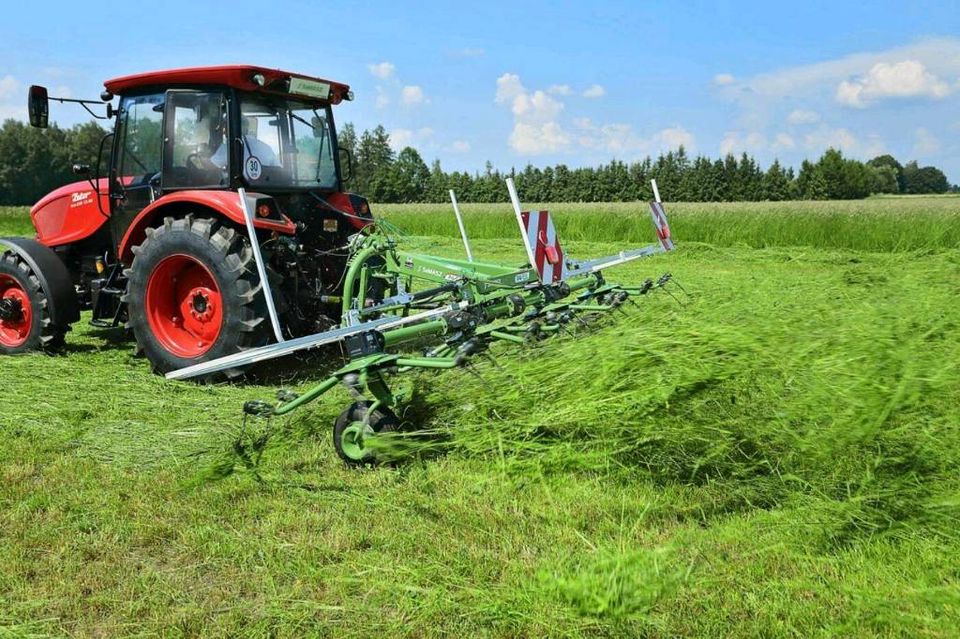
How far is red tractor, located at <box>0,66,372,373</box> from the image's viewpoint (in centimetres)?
514

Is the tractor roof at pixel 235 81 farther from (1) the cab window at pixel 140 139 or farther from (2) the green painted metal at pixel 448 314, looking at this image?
(2) the green painted metal at pixel 448 314

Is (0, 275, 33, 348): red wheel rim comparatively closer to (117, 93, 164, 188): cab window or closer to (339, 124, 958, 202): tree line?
(117, 93, 164, 188): cab window

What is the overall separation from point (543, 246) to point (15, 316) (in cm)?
459

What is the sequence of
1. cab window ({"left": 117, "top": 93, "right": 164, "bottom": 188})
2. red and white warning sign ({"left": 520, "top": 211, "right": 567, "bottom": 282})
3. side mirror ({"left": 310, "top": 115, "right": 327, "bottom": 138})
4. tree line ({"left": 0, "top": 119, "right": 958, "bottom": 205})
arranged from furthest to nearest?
tree line ({"left": 0, "top": 119, "right": 958, "bottom": 205})
side mirror ({"left": 310, "top": 115, "right": 327, "bottom": 138})
cab window ({"left": 117, "top": 93, "right": 164, "bottom": 188})
red and white warning sign ({"left": 520, "top": 211, "right": 567, "bottom": 282})

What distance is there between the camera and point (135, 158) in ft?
19.6

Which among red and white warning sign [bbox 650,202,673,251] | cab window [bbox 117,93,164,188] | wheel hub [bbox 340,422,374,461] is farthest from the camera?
red and white warning sign [bbox 650,202,673,251]

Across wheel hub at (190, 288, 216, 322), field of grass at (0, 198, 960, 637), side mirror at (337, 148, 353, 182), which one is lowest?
field of grass at (0, 198, 960, 637)

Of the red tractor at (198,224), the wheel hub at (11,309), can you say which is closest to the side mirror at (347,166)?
the red tractor at (198,224)

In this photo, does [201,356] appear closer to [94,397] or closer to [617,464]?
[94,397]

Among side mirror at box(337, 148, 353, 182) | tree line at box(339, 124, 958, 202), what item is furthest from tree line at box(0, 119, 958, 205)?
side mirror at box(337, 148, 353, 182)

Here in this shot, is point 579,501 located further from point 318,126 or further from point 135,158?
point 135,158

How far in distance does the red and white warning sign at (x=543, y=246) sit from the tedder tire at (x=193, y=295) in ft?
6.07

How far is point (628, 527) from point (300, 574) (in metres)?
1.20

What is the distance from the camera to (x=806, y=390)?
9.35 feet
